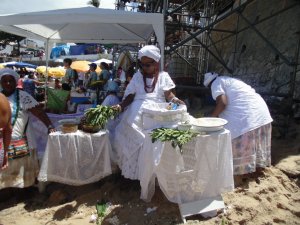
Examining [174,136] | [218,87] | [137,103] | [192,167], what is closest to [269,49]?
[218,87]

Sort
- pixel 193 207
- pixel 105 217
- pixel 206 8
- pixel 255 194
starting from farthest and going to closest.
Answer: pixel 206 8, pixel 255 194, pixel 105 217, pixel 193 207

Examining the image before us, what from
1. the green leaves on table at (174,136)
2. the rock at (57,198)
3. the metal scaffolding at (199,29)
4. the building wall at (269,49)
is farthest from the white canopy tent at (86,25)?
the building wall at (269,49)

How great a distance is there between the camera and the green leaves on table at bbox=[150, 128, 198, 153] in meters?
2.96

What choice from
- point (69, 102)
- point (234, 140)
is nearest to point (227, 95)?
point (234, 140)

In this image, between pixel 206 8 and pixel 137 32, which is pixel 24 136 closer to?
pixel 137 32

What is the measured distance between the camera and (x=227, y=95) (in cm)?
398

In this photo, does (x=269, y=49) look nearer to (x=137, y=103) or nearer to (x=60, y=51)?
(x=137, y=103)

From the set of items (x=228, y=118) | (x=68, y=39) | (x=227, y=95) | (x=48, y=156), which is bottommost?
(x=48, y=156)

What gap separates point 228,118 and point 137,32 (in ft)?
16.1

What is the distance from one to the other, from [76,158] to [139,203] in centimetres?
98

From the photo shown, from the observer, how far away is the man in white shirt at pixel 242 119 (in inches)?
152

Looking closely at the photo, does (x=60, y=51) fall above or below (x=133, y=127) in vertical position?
above

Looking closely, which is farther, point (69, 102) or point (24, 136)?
point (69, 102)

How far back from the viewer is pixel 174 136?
301 centimetres
